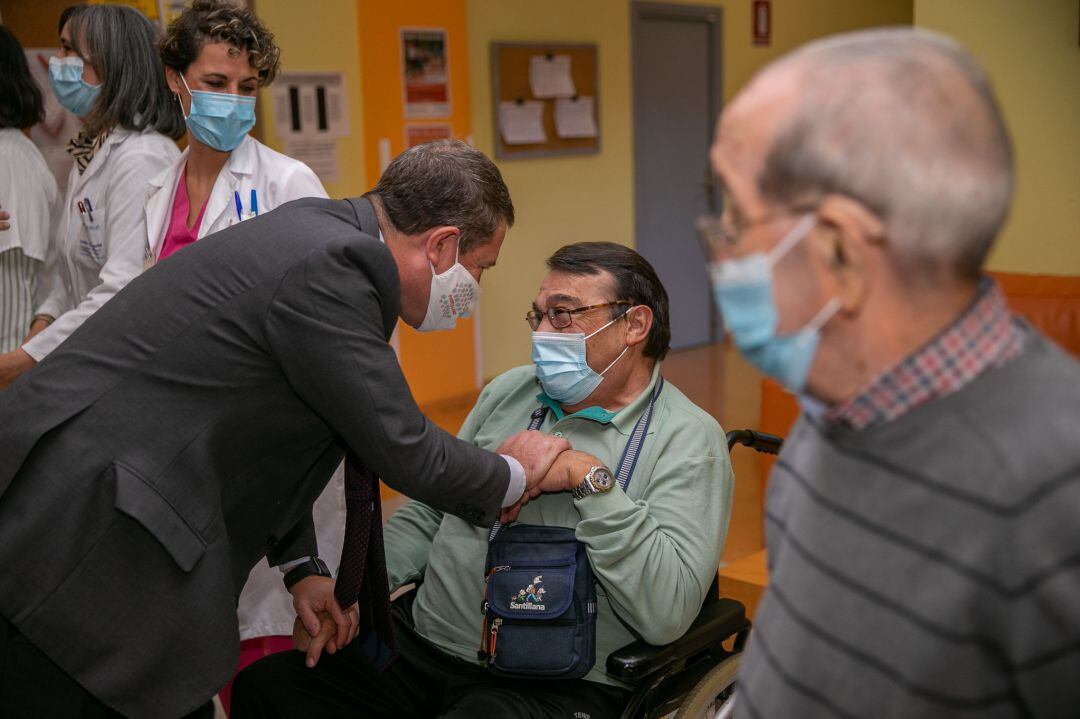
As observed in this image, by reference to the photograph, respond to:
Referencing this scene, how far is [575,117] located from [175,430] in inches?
212

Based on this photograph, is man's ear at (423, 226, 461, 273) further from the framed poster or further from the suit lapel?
the framed poster

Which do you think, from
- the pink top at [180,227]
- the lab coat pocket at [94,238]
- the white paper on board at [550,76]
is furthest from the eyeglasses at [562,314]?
the white paper on board at [550,76]

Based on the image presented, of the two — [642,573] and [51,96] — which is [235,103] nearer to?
[642,573]

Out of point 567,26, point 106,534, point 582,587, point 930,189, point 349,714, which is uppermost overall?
point 567,26

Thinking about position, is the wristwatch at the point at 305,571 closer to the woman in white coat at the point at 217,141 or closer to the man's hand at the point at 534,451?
the man's hand at the point at 534,451

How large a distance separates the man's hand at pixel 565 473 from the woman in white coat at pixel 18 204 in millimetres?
1908

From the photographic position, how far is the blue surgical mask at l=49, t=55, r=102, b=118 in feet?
9.48

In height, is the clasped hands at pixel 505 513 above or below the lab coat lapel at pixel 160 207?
below

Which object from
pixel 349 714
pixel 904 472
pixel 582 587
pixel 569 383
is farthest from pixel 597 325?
pixel 904 472

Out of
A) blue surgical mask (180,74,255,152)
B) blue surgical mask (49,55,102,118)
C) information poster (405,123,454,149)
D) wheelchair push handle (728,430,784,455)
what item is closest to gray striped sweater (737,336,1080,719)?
wheelchair push handle (728,430,784,455)

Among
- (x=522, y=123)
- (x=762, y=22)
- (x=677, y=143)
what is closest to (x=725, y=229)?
(x=522, y=123)

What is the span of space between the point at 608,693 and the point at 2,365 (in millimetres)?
1731

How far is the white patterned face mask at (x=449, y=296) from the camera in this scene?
70.0 inches

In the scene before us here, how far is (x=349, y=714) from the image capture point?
191cm
